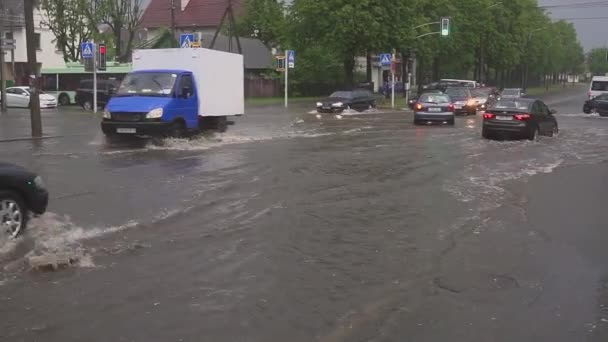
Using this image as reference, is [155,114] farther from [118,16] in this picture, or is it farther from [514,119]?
[118,16]

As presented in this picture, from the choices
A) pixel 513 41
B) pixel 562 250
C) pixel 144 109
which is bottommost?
pixel 562 250

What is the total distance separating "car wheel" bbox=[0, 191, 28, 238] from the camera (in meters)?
7.45


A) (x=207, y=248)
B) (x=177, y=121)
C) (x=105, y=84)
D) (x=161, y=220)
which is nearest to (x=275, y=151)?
(x=177, y=121)

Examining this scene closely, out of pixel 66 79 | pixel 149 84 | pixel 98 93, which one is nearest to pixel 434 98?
pixel 149 84

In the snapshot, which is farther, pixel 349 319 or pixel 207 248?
pixel 207 248

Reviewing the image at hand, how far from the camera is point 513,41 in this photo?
8112 cm

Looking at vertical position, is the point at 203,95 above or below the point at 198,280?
above

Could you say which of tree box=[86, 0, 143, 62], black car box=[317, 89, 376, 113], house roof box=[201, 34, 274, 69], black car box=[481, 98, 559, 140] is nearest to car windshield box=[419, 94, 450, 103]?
black car box=[481, 98, 559, 140]

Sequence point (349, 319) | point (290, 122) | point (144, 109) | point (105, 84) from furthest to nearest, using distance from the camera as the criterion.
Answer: point (105, 84)
point (290, 122)
point (144, 109)
point (349, 319)

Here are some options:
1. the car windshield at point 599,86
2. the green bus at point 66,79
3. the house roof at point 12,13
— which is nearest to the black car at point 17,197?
the green bus at point 66,79

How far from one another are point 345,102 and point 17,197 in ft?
107

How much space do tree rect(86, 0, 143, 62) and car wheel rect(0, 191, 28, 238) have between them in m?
51.0

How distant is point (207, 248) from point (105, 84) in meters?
33.7

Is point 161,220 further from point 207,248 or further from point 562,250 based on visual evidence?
point 562,250
